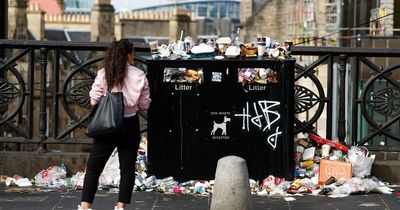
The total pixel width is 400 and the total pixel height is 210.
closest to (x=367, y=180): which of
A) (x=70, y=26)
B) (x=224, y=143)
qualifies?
(x=224, y=143)

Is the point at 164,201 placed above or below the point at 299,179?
below

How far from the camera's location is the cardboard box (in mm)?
10773

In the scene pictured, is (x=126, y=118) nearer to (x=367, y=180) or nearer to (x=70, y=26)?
(x=367, y=180)

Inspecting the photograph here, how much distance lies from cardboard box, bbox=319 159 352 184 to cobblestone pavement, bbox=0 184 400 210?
1.04 ft

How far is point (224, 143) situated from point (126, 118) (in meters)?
1.79

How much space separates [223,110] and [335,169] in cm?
140

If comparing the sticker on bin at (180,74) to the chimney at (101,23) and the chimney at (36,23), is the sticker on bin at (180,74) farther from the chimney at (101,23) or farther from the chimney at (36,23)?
the chimney at (101,23)

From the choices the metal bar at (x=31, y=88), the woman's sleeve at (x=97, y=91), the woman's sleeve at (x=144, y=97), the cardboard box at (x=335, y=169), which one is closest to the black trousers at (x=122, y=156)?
the woman's sleeve at (x=144, y=97)

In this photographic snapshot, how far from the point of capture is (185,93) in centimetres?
1052

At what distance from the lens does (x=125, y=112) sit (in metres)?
8.98

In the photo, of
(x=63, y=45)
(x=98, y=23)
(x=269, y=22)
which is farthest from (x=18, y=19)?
(x=63, y=45)

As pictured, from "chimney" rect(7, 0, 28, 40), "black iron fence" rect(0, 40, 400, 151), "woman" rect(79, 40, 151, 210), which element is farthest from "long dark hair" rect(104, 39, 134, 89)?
"chimney" rect(7, 0, 28, 40)

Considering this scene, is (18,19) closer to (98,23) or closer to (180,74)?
(98,23)

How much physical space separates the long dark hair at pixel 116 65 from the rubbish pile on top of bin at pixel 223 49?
5.02 ft
